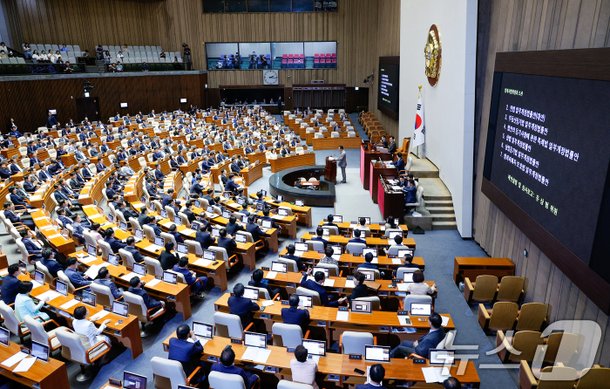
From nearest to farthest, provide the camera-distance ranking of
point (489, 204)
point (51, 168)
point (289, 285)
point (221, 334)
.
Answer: point (221, 334)
point (289, 285)
point (489, 204)
point (51, 168)

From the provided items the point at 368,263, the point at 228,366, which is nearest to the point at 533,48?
the point at 368,263

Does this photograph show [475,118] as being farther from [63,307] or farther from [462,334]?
[63,307]

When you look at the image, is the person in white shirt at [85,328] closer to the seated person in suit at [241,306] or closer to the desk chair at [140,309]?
the desk chair at [140,309]

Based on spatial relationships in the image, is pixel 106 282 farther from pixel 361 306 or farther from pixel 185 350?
pixel 361 306

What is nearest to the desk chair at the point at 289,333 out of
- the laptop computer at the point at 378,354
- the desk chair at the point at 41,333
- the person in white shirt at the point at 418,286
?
the laptop computer at the point at 378,354

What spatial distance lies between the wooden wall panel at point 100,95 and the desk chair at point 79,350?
21.3 m

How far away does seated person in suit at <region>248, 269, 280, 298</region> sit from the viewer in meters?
7.68

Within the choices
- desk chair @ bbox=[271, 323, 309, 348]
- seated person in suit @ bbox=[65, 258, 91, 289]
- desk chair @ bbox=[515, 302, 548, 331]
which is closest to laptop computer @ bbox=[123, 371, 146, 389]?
desk chair @ bbox=[271, 323, 309, 348]

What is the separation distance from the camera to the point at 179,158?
1938 centimetres

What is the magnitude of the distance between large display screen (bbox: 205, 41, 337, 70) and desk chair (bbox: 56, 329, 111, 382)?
32151 millimetres

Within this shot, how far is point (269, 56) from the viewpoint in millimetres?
36719

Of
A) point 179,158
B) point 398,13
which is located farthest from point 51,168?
point 398,13

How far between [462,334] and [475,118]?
6083 mm

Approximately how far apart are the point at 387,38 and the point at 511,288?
22723 mm
